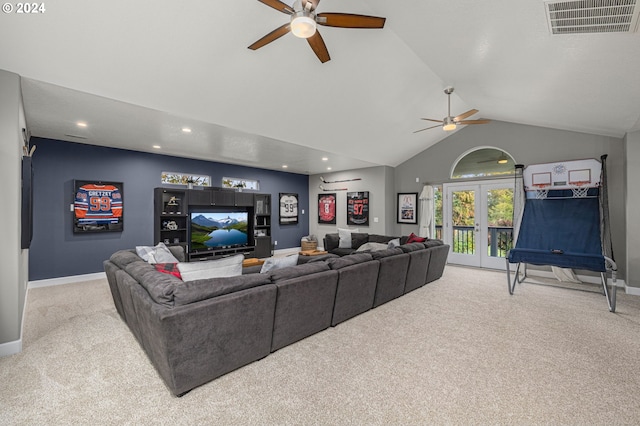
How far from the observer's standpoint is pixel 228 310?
2.05 meters

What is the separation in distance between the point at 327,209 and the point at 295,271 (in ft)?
20.7

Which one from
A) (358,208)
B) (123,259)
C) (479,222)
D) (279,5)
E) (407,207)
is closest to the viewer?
(279,5)

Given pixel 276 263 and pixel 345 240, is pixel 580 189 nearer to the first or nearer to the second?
pixel 345 240

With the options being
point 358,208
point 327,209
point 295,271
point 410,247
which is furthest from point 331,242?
point 295,271

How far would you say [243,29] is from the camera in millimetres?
2795

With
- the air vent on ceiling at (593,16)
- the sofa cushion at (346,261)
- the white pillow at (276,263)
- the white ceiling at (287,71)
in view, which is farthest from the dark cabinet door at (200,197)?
the air vent on ceiling at (593,16)

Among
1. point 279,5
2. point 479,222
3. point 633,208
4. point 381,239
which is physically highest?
point 279,5

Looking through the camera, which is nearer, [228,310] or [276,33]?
[228,310]

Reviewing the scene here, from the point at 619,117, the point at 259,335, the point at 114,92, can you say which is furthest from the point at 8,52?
the point at 619,117

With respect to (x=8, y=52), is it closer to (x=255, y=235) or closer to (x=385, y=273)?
(x=385, y=273)

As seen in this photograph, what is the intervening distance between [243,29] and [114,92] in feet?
5.75

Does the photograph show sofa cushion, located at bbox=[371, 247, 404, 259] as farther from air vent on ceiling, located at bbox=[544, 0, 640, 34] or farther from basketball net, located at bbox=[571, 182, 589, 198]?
basketball net, located at bbox=[571, 182, 589, 198]

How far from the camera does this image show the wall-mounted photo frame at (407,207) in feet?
24.3

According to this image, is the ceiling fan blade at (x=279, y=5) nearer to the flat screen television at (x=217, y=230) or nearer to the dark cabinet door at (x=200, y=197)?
the dark cabinet door at (x=200, y=197)
